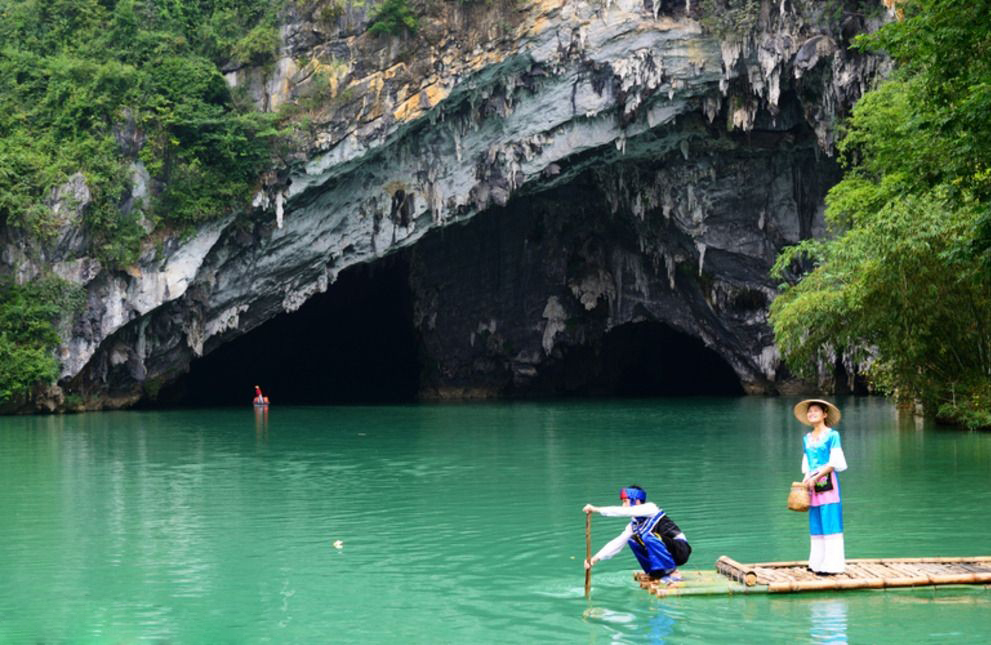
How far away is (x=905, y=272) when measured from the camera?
23.9 m

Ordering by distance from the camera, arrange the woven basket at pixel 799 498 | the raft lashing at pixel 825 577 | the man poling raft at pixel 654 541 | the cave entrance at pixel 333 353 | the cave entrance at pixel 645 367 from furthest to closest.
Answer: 1. the cave entrance at pixel 645 367
2. the cave entrance at pixel 333 353
3. the man poling raft at pixel 654 541
4. the woven basket at pixel 799 498
5. the raft lashing at pixel 825 577

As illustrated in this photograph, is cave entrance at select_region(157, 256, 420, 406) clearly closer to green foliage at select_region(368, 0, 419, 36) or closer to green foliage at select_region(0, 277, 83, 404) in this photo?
green foliage at select_region(0, 277, 83, 404)

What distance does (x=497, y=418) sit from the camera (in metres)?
35.8

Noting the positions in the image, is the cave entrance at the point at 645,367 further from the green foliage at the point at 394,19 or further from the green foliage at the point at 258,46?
the green foliage at the point at 258,46

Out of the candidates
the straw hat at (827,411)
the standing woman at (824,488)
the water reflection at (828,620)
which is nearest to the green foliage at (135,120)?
the straw hat at (827,411)

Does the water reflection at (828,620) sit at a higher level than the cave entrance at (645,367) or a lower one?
lower

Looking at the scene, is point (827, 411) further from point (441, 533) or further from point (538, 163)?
point (538, 163)

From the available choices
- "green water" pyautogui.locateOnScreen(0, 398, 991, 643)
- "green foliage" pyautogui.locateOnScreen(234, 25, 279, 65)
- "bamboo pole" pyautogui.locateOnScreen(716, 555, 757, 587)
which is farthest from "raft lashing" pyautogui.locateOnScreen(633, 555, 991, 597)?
"green foliage" pyautogui.locateOnScreen(234, 25, 279, 65)

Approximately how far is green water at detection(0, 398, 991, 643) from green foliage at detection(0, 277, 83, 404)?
9.78m

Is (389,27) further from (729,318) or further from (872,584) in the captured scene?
(872,584)

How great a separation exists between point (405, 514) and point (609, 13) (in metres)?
24.2

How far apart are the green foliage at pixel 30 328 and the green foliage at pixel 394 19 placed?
39.4 feet

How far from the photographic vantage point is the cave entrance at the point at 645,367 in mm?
52312

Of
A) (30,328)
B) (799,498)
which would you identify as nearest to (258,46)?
(30,328)
